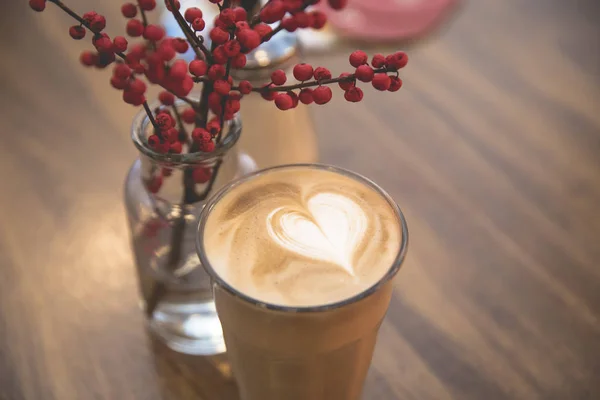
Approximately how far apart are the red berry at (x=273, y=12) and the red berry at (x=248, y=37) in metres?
0.02

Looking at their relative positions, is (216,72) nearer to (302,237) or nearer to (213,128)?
(213,128)

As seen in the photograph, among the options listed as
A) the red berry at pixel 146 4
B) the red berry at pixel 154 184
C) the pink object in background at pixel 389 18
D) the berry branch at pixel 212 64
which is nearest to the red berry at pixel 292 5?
the berry branch at pixel 212 64

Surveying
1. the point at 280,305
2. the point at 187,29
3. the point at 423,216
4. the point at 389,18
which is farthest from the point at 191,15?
the point at 389,18

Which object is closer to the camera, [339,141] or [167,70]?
[167,70]

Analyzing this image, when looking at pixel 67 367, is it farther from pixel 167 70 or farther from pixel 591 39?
pixel 591 39

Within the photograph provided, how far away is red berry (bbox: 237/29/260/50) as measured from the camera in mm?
462

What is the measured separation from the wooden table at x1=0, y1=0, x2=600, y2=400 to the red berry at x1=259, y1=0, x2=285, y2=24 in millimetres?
365

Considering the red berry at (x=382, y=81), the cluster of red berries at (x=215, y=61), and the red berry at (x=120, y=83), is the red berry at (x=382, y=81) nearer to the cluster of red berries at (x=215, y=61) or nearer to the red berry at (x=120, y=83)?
the cluster of red berries at (x=215, y=61)

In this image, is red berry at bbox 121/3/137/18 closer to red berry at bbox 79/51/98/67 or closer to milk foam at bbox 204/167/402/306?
red berry at bbox 79/51/98/67

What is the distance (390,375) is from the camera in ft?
2.21

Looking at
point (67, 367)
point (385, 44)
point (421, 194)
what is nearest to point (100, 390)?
point (67, 367)

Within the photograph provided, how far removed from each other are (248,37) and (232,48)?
0.07ft

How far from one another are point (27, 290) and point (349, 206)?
39 cm

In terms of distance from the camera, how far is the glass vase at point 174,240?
0.63m
